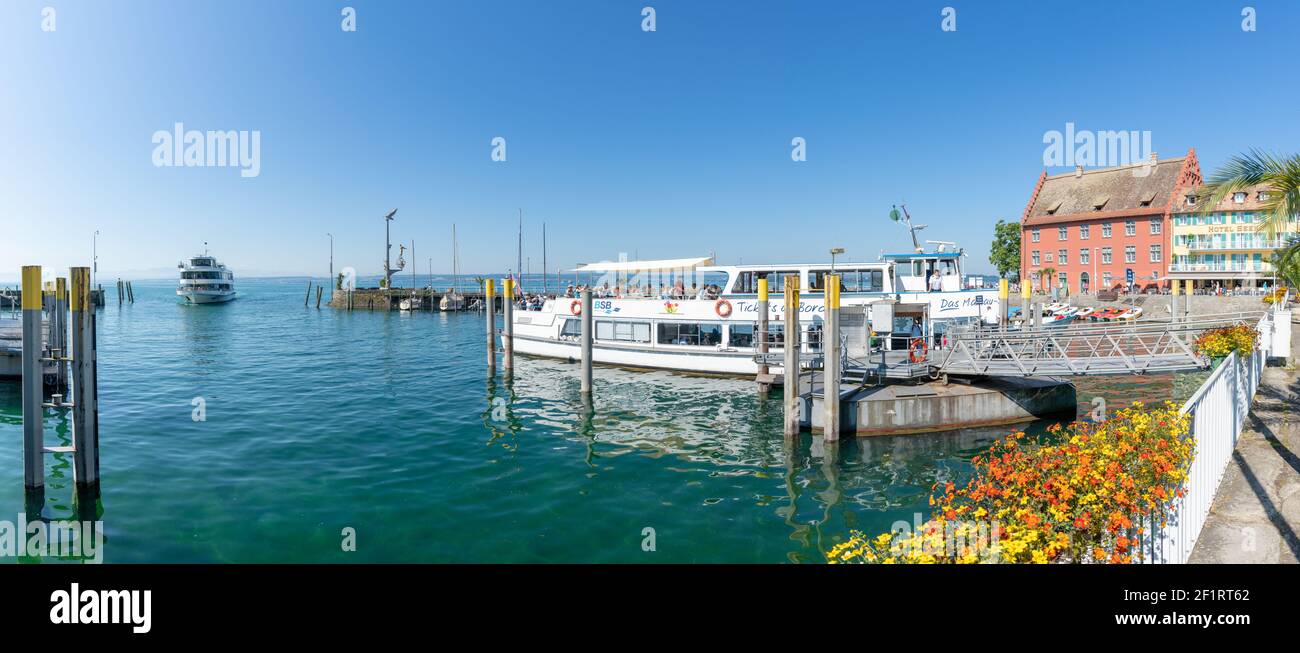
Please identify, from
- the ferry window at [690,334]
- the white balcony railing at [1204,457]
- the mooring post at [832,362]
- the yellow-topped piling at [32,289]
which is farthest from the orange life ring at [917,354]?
the yellow-topped piling at [32,289]

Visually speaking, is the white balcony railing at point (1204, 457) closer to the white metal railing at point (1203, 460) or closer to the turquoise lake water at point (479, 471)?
the white metal railing at point (1203, 460)

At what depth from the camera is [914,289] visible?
3138 centimetres

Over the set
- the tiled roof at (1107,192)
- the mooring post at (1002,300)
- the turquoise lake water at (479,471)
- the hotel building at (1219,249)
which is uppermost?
the tiled roof at (1107,192)

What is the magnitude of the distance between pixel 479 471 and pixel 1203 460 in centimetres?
1444

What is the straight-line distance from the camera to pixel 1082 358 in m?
18.0

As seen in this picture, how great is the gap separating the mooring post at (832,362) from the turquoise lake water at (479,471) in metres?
0.61

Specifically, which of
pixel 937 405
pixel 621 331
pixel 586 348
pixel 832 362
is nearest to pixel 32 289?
pixel 586 348

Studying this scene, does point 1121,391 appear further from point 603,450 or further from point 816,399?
point 603,450

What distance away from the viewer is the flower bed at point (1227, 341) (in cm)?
1402

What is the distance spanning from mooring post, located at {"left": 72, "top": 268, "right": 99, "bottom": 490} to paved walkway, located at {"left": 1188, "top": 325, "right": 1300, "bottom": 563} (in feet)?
62.1

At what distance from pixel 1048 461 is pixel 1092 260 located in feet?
250

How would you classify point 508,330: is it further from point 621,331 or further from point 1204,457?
point 1204,457

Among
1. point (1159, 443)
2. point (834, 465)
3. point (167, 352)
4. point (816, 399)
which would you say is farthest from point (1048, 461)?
point (167, 352)

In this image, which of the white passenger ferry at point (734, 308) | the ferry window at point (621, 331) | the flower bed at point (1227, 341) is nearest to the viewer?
the flower bed at point (1227, 341)
